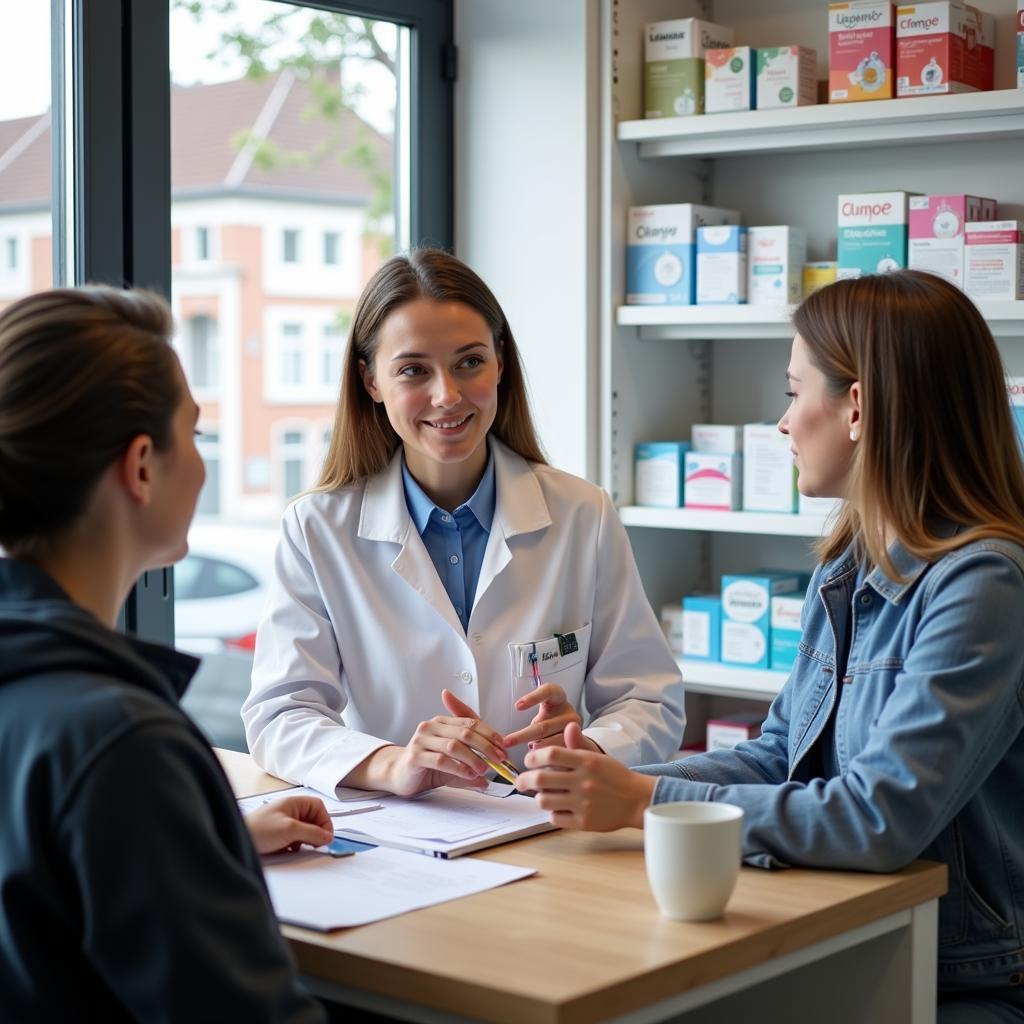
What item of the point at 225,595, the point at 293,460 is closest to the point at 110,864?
the point at 225,595

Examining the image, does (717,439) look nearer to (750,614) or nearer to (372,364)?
(750,614)

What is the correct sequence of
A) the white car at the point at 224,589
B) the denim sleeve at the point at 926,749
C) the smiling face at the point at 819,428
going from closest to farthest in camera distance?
the denim sleeve at the point at 926,749 < the smiling face at the point at 819,428 < the white car at the point at 224,589

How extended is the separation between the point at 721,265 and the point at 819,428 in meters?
1.37

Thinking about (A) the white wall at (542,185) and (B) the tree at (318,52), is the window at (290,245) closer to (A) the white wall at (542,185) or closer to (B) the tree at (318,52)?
(B) the tree at (318,52)

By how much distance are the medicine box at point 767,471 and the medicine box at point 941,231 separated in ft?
1.46

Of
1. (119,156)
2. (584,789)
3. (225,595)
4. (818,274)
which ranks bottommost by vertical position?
(225,595)

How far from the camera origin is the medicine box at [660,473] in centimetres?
318

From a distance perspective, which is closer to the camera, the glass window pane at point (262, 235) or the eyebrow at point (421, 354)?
the eyebrow at point (421, 354)

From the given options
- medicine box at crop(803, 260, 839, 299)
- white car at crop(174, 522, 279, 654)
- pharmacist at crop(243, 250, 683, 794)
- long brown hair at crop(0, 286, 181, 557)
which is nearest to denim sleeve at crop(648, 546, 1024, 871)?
pharmacist at crop(243, 250, 683, 794)

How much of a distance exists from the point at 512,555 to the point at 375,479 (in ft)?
0.82

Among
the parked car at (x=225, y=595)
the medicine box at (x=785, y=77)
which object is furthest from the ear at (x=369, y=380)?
the parked car at (x=225, y=595)

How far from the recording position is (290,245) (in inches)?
238

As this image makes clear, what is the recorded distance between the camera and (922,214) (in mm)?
2793

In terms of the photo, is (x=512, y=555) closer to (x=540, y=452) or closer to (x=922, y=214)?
(x=540, y=452)
